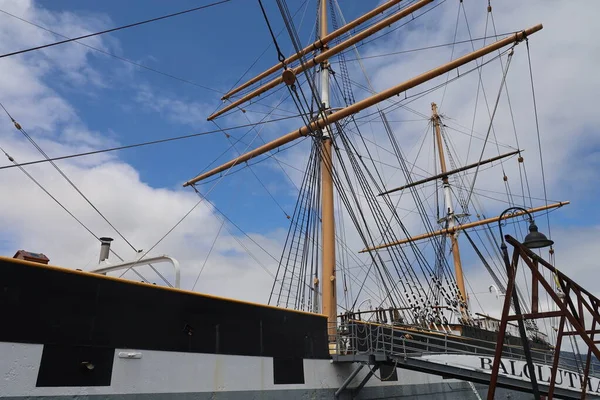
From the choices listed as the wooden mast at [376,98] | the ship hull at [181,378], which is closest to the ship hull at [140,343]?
the ship hull at [181,378]

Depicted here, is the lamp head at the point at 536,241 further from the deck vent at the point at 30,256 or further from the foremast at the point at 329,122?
the deck vent at the point at 30,256

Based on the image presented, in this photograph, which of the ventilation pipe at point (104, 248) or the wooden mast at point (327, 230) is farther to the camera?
the wooden mast at point (327, 230)

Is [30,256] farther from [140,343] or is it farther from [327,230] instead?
[327,230]

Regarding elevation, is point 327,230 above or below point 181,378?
above

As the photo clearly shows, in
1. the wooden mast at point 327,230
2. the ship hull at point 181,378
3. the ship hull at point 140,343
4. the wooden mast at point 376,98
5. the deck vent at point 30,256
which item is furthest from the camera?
the wooden mast at point 376,98

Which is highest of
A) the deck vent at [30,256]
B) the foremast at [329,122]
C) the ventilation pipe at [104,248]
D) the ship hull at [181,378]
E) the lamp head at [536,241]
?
the foremast at [329,122]

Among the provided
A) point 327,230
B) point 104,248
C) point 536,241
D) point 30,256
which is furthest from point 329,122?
point 30,256

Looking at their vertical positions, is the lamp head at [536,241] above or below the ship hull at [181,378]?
above

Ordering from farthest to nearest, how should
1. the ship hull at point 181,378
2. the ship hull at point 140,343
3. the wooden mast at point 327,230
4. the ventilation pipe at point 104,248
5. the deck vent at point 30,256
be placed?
Answer: the wooden mast at point 327,230
the ventilation pipe at point 104,248
the deck vent at point 30,256
the ship hull at point 140,343
the ship hull at point 181,378

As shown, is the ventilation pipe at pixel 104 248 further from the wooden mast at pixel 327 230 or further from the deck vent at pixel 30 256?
the wooden mast at pixel 327 230

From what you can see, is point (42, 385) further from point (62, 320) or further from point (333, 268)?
point (333, 268)

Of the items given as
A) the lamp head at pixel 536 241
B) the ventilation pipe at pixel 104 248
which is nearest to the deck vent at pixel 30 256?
the ventilation pipe at pixel 104 248

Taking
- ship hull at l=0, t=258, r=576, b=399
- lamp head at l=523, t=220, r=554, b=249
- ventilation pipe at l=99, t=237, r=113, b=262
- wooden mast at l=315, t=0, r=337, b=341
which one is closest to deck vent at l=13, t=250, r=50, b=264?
ship hull at l=0, t=258, r=576, b=399

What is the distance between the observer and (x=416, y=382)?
38.1 feet
